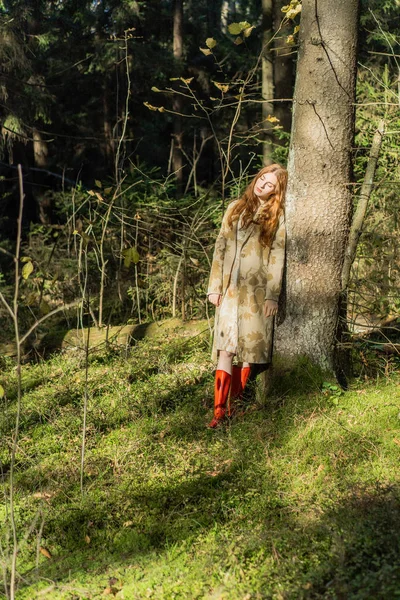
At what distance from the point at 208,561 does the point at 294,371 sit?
1.99m

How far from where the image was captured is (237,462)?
4535 millimetres

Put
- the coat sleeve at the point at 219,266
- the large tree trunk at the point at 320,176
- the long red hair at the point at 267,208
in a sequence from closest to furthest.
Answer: the large tree trunk at the point at 320,176 < the long red hair at the point at 267,208 < the coat sleeve at the point at 219,266

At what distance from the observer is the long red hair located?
5211 millimetres

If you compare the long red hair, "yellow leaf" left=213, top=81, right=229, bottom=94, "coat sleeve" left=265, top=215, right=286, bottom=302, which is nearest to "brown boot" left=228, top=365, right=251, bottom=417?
"coat sleeve" left=265, top=215, right=286, bottom=302

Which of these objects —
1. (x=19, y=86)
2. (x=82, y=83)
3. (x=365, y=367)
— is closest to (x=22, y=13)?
(x=19, y=86)

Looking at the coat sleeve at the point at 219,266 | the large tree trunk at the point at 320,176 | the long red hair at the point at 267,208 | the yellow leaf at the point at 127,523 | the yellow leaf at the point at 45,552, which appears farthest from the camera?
the coat sleeve at the point at 219,266

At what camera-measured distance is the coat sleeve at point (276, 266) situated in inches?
201

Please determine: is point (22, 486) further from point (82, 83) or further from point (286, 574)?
point (82, 83)

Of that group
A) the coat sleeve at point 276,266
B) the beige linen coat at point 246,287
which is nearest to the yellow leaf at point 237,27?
the beige linen coat at point 246,287

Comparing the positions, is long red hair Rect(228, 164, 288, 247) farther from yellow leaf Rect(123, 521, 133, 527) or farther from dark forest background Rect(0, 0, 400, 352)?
yellow leaf Rect(123, 521, 133, 527)

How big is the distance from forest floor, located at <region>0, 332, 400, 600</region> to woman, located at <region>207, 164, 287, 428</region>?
0.36m

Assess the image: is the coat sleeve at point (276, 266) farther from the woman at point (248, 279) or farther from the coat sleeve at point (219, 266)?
the coat sleeve at point (219, 266)

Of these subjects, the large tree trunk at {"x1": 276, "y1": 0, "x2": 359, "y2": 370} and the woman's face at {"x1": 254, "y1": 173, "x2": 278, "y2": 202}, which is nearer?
the large tree trunk at {"x1": 276, "y1": 0, "x2": 359, "y2": 370}

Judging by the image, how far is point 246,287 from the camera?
17.3 ft
